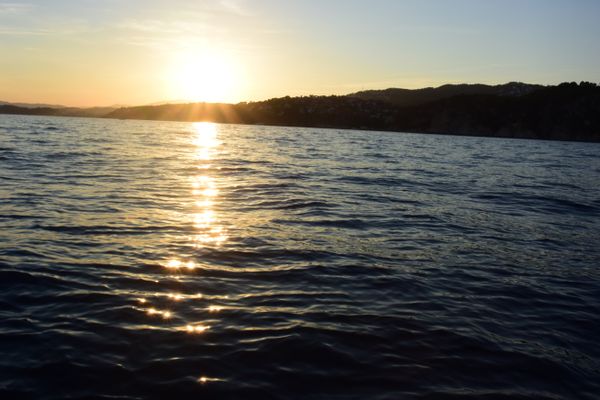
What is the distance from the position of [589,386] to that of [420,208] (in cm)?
1394

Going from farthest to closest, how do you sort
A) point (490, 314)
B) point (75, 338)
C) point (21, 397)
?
point (490, 314), point (75, 338), point (21, 397)

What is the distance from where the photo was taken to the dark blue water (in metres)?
6.88

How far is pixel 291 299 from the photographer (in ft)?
32.1

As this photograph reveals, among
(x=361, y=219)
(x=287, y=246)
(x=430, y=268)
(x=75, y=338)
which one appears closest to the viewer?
(x=75, y=338)

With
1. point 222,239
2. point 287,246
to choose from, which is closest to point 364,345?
point 287,246

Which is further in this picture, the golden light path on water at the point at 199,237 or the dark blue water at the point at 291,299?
the golden light path on water at the point at 199,237

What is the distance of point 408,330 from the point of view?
858 centimetres

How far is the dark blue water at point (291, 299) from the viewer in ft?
22.6

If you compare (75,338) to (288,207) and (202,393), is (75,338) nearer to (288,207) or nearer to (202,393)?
(202,393)

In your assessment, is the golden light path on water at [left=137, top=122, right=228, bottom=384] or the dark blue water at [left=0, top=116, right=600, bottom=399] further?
the golden light path on water at [left=137, top=122, right=228, bottom=384]

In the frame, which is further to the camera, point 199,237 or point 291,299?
point 199,237

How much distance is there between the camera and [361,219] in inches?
702

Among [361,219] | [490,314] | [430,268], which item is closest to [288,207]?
[361,219]

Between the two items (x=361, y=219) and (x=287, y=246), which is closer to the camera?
(x=287, y=246)
